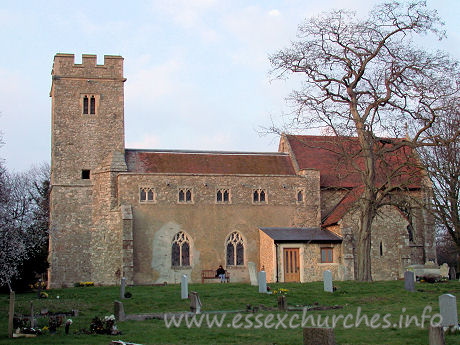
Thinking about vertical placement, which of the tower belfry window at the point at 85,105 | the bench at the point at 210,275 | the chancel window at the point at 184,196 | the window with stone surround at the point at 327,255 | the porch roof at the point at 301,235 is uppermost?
the tower belfry window at the point at 85,105

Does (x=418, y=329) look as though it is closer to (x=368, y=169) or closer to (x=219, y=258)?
(x=368, y=169)

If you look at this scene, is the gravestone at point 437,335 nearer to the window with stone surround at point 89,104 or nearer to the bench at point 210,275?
the bench at point 210,275

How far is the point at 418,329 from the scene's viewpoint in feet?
50.3

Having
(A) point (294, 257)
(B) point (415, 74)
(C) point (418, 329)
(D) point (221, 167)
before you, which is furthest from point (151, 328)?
(D) point (221, 167)

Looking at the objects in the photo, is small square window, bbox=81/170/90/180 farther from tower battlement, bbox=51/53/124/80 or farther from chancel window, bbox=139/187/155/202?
tower battlement, bbox=51/53/124/80

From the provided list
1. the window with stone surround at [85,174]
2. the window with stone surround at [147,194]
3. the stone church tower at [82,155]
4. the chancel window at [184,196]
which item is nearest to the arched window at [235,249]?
the chancel window at [184,196]

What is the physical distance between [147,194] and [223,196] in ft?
16.7

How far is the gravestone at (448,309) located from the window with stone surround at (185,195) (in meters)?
28.3

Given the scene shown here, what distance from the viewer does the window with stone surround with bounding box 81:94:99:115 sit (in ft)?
140

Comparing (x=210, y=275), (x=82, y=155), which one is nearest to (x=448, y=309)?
(x=210, y=275)

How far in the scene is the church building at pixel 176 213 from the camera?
39.2 m

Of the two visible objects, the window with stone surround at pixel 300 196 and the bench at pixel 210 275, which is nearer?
the bench at pixel 210 275

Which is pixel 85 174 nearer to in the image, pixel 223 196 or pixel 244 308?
pixel 223 196

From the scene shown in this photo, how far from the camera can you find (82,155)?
41844mm
